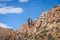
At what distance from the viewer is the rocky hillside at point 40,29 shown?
76.9m

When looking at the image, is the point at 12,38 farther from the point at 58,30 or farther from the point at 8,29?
the point at 58,30

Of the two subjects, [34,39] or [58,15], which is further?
[58,15]

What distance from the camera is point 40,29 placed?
7919 cm

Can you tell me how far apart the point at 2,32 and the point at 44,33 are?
1919 centimetres

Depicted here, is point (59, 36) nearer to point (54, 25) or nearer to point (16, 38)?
point (54, 25)

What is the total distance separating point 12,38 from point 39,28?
10.4m

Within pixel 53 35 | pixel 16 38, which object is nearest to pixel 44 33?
pixel 53 35

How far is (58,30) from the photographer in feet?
255

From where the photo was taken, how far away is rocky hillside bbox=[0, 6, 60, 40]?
252 feet

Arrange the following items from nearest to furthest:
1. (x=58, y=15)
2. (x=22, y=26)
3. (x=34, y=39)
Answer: (x=34, y=39) → (x=58, y=15) → (x=22, y=26)

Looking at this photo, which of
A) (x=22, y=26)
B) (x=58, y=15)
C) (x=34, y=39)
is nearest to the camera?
(x=34, y=39)

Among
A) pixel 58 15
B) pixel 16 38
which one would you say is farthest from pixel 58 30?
pixel 16 38

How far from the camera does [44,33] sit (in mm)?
76938

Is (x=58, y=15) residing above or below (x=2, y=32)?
above
